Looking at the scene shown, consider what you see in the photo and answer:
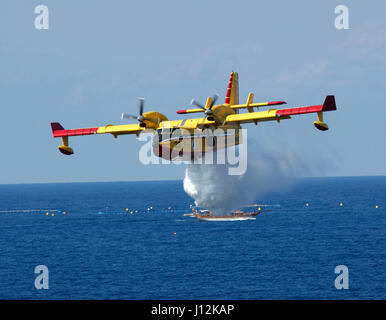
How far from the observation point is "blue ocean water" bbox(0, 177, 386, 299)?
71688 mm

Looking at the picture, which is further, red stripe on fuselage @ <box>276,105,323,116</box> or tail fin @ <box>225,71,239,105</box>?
tail fin @ <box>225,71,239,105</box>

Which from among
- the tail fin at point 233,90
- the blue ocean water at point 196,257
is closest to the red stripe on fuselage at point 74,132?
the tail fin at point 233,90

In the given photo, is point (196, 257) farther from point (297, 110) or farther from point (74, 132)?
point (297, 110)

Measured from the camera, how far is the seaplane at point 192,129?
55.4 metres

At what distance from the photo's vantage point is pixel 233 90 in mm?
75312

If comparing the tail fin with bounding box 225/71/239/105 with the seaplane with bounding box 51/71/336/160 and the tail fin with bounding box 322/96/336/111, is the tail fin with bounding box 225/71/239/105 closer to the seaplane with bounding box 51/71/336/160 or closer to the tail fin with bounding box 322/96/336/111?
the seaplane with bounding box 51/71/336/160

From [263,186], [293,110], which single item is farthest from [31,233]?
[293,110]

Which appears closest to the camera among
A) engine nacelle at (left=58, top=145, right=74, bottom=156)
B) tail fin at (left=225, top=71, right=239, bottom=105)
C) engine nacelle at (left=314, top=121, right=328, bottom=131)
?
engine nacelle at (left=314, top=121, right=328, bottom=131)

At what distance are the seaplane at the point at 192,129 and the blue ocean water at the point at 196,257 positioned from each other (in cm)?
2122

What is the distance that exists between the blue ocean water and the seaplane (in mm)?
21216

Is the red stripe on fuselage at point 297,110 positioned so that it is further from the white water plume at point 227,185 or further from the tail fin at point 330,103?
the white water plume at point 227,185

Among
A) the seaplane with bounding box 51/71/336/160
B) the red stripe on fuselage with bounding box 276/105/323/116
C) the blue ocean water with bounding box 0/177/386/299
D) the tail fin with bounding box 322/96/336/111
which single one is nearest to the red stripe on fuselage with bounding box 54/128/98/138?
the seaplane with bounding box 51/71/336/160

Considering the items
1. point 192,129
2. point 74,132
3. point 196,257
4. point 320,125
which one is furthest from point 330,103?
point 196,257
